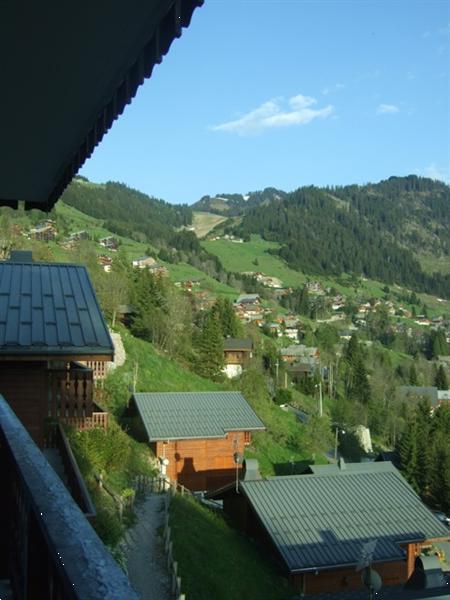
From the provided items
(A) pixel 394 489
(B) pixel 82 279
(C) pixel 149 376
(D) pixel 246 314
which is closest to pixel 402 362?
(D) pixel 246 314

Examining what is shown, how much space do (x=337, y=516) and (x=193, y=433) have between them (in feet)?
27.1

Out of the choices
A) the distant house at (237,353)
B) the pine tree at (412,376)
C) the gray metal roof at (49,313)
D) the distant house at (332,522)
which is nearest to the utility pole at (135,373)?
the distant house at (332,522)

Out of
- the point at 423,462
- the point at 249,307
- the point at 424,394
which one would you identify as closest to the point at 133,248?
the point at 249,307

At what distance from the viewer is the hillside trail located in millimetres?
11742

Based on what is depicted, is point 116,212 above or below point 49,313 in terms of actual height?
above

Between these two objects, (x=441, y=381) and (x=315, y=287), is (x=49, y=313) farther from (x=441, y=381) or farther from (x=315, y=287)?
(x=315, y=287)

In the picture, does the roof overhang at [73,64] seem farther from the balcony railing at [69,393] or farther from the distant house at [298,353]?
the distant house at [298,353]

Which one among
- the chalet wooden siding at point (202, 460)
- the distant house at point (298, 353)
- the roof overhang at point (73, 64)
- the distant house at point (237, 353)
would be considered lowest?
the distant house at point (298, 353)

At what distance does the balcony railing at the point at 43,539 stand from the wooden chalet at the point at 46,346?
377cm

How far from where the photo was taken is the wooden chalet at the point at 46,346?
6.68 m

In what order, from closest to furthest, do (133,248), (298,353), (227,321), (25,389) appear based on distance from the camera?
(25,389) < (227,321) < (298,353) < (133,248)

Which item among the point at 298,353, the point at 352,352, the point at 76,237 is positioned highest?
the point at 76,237

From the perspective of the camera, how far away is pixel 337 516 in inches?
712

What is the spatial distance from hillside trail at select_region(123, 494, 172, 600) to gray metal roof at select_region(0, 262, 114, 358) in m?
5.50
